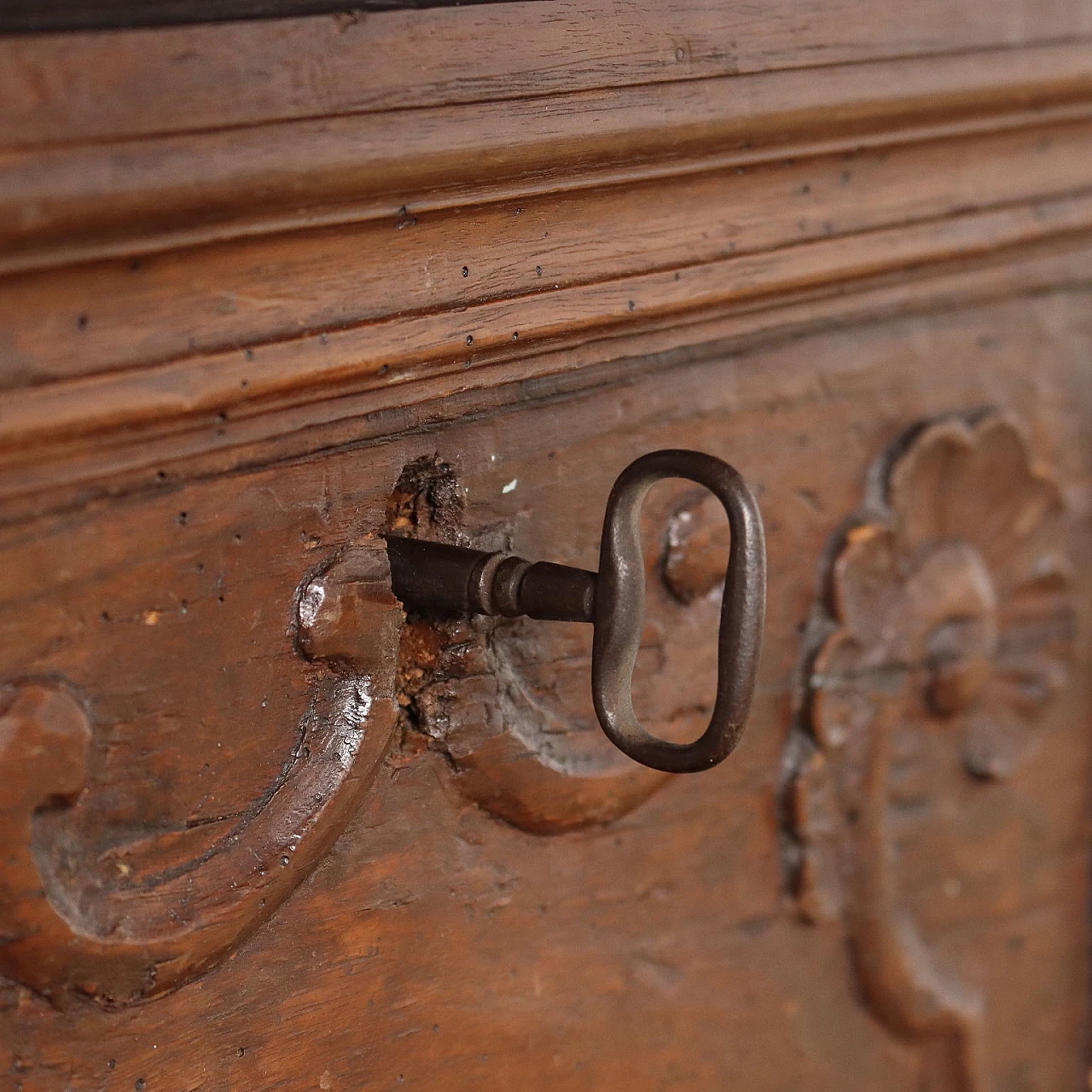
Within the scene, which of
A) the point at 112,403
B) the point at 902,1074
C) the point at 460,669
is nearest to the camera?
the point at 112,403

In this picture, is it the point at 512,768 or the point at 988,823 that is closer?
the point at 512,768

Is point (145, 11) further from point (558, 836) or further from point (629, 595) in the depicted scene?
point (558, 836)

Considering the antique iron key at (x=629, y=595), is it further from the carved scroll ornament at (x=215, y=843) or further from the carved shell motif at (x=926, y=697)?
the carved shell motif at (x=926, y=697)

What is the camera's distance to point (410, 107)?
26.0 inches

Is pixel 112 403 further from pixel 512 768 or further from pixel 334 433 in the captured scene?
pixel 512 768

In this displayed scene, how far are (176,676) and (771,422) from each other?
0.41 meters

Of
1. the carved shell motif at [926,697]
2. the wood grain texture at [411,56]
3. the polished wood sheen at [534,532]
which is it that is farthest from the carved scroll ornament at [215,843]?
the carved shell motif at [926,697]

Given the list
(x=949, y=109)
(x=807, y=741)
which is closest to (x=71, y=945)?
(x=807, y=741)

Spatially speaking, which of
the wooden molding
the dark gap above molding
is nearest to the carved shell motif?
the wooden molding

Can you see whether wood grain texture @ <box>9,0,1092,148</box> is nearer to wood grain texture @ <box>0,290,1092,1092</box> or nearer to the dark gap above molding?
the dark gap above molding

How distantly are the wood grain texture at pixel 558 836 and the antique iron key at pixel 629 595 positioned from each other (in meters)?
0.07

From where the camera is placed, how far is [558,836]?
857mm

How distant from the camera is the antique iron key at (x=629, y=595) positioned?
67 cm

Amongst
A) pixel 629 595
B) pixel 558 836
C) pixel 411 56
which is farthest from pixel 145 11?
pixel 558 836
